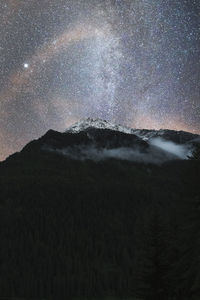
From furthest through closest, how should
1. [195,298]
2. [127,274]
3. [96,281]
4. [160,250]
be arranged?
[127,274] < [96,281] < [160,250] < [195,298]

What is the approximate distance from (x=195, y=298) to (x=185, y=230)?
328cm

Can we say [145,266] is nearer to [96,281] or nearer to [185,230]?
[185,230]

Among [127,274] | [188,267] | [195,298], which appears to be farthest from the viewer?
[127,274]

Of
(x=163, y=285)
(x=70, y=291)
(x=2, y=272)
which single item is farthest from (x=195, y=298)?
(x=2, y=272)

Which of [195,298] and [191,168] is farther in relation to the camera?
[191,168]

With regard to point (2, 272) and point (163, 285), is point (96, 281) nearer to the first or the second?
point (2, 272)

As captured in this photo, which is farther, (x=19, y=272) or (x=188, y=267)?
(x=19, y=272)

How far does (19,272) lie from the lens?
191 meters

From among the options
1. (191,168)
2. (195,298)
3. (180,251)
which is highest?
(191,168)

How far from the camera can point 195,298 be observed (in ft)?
56.5

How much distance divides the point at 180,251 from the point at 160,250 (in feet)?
3.33

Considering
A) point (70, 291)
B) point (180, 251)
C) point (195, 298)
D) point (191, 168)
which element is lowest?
point (70, 291)

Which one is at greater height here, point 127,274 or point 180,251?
point 180,251

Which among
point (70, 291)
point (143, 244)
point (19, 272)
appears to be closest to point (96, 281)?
point (70, 291)
